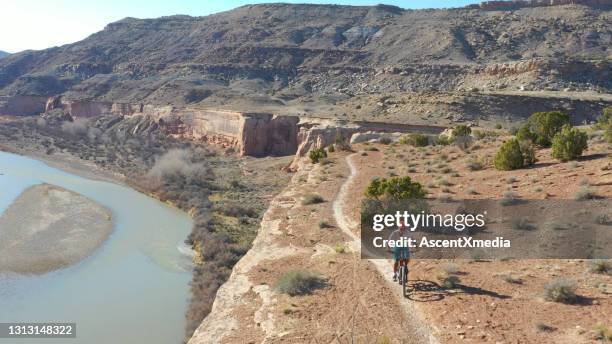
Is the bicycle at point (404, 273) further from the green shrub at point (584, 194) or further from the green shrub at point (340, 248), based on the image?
the green shrub at point (584, 194)

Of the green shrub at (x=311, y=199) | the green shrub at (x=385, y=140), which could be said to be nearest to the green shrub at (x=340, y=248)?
the green shrub at (x=311, y=199)

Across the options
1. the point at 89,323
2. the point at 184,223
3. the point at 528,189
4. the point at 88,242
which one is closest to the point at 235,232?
the point at 184,223

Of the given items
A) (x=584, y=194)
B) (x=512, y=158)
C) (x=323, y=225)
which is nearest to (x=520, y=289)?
(x=584, y=194)

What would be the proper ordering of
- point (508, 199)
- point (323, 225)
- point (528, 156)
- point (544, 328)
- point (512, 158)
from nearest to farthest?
point (544, 328), point (508, 199), point (323, 225), point (512, 158), point (528, 156)

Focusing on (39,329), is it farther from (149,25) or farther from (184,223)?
(149,25)

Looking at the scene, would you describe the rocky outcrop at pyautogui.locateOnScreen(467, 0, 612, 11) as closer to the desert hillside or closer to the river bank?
the desert hillside

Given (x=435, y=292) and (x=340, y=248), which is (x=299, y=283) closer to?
(x=340, y=248)
